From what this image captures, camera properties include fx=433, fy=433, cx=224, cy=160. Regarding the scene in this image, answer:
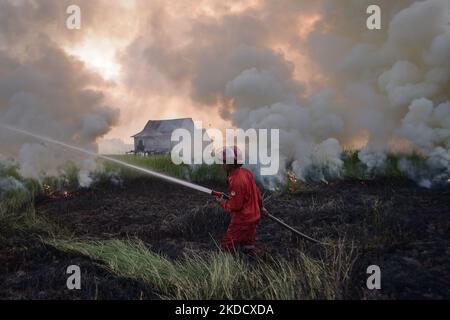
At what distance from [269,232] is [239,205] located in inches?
104

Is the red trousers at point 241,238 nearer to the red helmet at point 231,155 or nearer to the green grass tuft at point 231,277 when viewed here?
the green grass tuft at point 231,277

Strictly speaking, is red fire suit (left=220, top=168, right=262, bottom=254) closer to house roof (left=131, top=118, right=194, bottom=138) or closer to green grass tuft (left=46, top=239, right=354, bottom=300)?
green grass tuft (left=46, top=239, right=354, bottom=300)

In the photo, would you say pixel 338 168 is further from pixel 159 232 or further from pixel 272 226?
pixel 159 232

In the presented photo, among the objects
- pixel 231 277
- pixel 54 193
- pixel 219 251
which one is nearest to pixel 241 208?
pixel 219 251

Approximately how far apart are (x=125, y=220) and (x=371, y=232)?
583cm

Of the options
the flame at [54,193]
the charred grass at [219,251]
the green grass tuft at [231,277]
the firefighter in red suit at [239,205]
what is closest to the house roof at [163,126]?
the flame at [54,193]

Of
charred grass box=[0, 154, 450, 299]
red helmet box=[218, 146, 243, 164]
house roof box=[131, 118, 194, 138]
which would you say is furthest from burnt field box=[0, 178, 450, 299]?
house roof box=[131, 118, 194, 138]

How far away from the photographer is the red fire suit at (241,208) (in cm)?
654

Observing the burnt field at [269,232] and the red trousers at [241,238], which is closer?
the burnt field at [269,232]

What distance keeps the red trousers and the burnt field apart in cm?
32

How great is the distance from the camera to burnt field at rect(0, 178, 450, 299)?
552 centimetres
